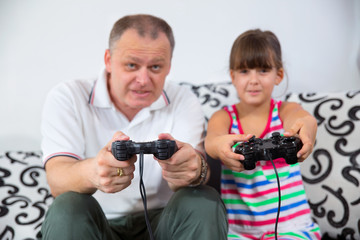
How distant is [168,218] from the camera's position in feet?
3.06

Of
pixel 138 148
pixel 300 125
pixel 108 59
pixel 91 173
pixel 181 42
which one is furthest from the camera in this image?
pixel 181 42

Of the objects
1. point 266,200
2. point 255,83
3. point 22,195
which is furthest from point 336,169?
point 22,195

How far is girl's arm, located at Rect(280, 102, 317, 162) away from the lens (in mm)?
894

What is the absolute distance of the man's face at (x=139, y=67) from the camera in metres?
1.13

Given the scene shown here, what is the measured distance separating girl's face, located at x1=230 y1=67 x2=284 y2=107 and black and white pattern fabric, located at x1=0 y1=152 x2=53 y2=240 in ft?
2.47

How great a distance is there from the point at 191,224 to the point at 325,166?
644 millimetres

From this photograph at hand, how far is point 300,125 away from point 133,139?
0.52 meters

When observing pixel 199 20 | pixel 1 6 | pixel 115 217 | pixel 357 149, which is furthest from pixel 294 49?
pixel 1 6

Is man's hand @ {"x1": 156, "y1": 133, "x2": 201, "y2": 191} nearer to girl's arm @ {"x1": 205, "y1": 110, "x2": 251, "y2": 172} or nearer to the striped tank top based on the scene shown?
girl's arm @ {"x1": 205, "y1": 110, "x2": 251, "y2": 172}

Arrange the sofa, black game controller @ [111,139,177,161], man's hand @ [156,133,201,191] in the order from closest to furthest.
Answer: black game controller @ [111,139,177,161] → man's hand @ [156,133,201,191] → the sofa

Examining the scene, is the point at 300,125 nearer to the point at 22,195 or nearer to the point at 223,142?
the point at 223,142

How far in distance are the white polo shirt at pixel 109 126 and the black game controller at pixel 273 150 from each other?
1.15 feet

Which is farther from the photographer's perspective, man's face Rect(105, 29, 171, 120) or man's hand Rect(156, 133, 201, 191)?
man's face Rect(105, 29, 171, 120)

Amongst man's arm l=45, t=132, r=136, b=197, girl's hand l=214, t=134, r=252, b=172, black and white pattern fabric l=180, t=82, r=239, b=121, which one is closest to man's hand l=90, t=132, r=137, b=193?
man's arm l=45, t=132, r=136, b=197
